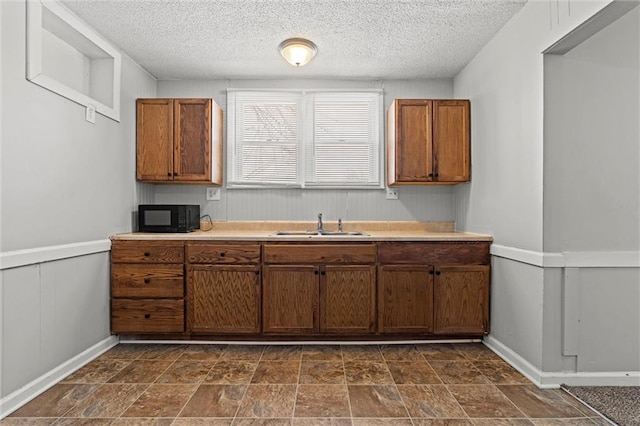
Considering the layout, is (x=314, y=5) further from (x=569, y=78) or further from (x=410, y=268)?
(x=410, y=268)

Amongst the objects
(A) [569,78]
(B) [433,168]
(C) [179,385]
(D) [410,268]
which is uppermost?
(A) [569,78]

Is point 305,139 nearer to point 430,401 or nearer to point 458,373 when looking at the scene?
point 458,373

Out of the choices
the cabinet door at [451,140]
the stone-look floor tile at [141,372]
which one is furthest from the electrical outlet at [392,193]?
the stone-look floor tile at [141,372]

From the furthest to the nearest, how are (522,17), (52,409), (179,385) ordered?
(522,17) → (179,385) → (52,409)

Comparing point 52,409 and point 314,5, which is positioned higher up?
point 314,5

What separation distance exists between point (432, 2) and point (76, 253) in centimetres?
285

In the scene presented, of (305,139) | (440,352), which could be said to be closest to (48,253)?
(305,139)

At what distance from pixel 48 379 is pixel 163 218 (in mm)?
1381

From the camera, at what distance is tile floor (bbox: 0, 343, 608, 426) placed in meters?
1.91

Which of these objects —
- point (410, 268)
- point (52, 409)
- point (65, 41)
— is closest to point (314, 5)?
point (65, 41)

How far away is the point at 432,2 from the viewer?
93.6 inches

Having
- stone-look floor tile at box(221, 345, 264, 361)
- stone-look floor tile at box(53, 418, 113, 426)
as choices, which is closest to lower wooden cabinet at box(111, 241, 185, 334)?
stone-look floor tile at box(221, 345, 264, 361)

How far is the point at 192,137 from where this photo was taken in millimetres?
3279

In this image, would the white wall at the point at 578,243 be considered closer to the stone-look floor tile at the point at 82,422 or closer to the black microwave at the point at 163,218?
the stone-look floor tile at the point at 82,422
